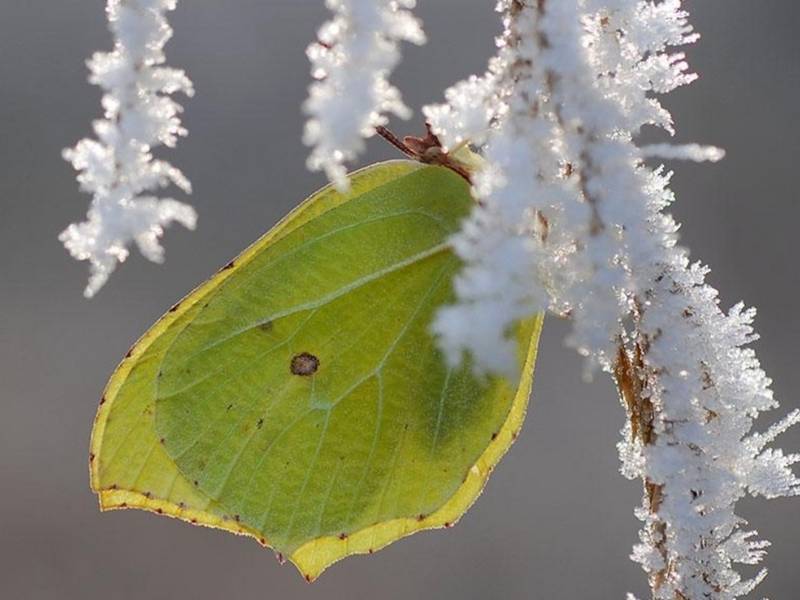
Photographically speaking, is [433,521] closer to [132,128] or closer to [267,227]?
[132,128]

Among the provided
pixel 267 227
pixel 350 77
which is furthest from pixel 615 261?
pixel 267 227

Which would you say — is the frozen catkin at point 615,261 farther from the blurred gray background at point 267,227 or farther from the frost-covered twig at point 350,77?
the blurred gray background at point 267,227

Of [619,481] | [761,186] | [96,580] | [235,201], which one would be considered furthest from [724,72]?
[96,580]

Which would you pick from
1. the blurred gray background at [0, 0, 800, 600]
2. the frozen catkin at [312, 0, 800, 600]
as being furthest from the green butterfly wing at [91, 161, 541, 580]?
the blurred gray background at [0, 0, 800, 600]

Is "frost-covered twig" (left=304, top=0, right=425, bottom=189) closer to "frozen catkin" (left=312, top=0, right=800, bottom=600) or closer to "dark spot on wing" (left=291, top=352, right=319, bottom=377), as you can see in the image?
"frozen catkin" (left=312, top=0, right=800, bottom=600)

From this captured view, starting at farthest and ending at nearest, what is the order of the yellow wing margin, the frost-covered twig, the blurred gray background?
the blurred gray background, the yellow wing margin, the frost-covered twig

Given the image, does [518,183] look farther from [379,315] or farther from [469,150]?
[379,315]

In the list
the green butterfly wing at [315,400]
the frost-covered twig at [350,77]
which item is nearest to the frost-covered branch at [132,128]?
the frost-covered twig at [350,77]
